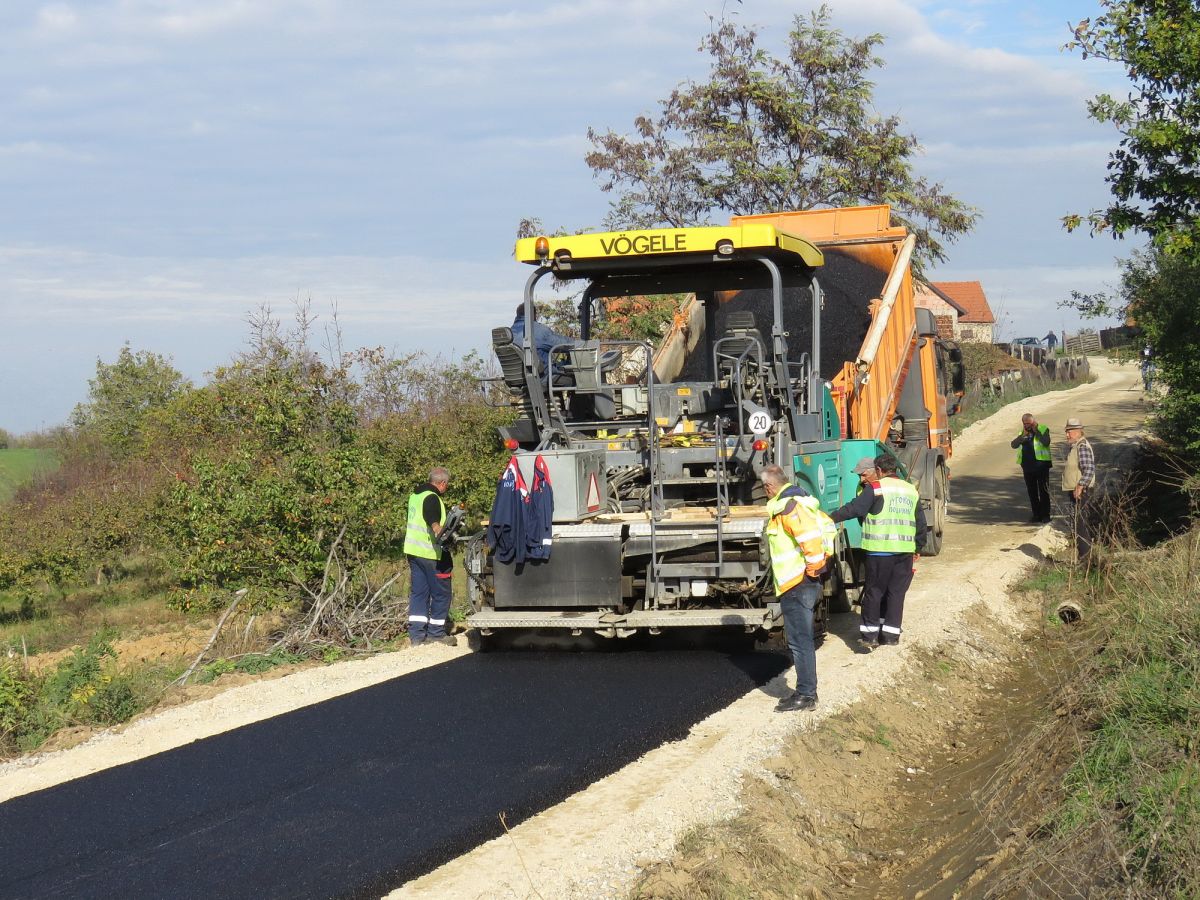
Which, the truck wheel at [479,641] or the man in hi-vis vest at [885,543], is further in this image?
the truck wheel at [479,641]

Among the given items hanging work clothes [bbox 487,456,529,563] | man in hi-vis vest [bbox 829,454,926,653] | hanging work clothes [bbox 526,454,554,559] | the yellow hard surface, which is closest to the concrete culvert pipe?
man in hi-vis vest [bbox 829,454,926,653]

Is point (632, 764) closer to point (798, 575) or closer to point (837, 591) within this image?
point (798, 575)

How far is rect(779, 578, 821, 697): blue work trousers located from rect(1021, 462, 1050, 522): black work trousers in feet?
30.0

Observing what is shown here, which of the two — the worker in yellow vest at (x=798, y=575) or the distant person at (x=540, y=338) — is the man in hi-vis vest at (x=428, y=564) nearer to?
the distant person at (x=540, y=338)

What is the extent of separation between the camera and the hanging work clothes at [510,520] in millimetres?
8188

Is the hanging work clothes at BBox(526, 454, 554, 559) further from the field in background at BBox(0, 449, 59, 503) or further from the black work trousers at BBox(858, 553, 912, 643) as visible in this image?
the field in background at BBox(0, 449, 59, 503)

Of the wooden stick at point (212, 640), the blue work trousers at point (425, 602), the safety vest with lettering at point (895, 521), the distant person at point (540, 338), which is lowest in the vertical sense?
the wooden stick at point (212, 640)

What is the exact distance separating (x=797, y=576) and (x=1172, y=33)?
7526mm

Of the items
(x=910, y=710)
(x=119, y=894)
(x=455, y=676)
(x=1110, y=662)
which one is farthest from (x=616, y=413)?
(x=119, y=894)

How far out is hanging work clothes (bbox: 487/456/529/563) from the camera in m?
8.19

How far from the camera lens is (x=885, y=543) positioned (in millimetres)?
8594

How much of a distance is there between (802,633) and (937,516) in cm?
678

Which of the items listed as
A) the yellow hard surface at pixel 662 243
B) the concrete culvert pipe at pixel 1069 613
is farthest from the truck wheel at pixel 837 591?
the yellow hard surface at pixel 662 243

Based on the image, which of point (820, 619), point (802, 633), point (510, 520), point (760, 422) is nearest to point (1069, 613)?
point (820, 619)
